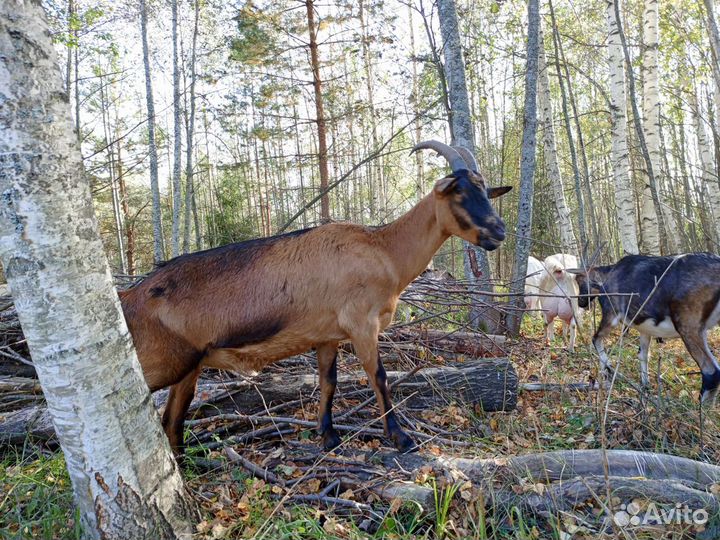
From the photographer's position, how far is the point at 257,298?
147 inches

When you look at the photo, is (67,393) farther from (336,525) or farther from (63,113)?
(336,525)

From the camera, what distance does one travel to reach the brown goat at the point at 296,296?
3.58m

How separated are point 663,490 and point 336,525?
6.05ft

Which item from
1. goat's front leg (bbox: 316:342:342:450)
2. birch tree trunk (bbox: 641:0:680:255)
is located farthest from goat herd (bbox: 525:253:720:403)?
birch tree trunk (bbox: 641:0:680:255)

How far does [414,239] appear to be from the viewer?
4.13 metres

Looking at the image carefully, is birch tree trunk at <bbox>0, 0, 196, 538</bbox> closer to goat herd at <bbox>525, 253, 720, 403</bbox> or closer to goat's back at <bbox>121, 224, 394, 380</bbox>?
goat's back at <bbox>121, 224, 394, 380</bbox>

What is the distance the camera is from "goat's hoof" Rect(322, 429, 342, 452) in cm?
396

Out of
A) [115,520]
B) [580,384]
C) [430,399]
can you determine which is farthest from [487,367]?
[115,520]

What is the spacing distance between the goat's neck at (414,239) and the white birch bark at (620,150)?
25.5 feet

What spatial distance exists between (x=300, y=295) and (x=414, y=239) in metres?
1.04

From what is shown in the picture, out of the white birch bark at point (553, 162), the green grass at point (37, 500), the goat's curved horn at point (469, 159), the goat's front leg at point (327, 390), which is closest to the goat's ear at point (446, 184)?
the goat's curved horn at point (469, 159)

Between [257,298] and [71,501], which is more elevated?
[257,298]

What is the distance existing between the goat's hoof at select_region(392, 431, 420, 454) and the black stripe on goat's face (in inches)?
61.1

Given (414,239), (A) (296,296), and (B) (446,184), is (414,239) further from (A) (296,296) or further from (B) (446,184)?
(A) (296,296)
